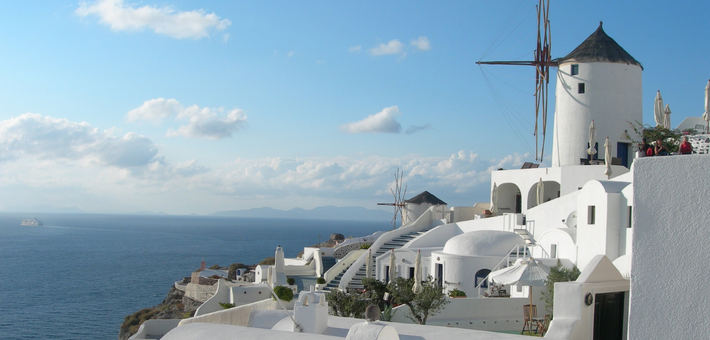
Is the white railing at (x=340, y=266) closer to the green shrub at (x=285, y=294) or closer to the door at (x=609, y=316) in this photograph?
the green shrub at (x=285, y=294)

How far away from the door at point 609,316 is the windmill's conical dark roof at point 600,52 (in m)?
23.9

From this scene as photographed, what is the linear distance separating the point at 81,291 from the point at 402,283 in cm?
5632

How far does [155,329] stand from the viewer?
26125mm

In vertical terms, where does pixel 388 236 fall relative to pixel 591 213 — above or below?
below

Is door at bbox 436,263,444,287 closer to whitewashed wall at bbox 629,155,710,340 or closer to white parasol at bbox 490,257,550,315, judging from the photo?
white parasol at bbox 490,257,550,315

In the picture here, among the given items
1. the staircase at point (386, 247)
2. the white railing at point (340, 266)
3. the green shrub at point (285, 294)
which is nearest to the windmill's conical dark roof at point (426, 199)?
the staircase at point (386, 247)

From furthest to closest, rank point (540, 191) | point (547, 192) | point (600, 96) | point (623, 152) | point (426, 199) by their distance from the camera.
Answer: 1. point (426, 199)
2. point (547, 192)
3. point (623, 152)
4. point (600, 96)
5. point (540, 191)

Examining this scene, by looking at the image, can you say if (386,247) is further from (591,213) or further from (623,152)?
(591,213)

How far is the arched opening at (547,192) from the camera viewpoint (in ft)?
107

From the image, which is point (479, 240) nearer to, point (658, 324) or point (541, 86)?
point (541, 86)

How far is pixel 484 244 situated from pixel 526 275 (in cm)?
837

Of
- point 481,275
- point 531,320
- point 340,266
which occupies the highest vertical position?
point 481,275

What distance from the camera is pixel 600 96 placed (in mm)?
32219

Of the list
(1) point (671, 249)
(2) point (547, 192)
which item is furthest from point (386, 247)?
(1) point (671, 249)
